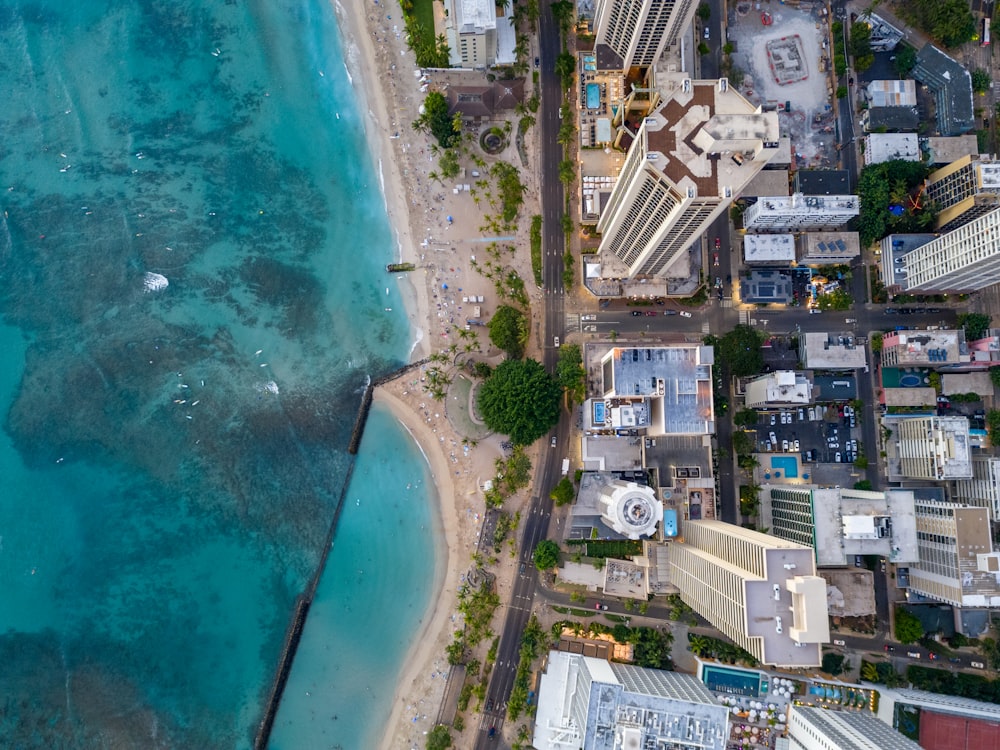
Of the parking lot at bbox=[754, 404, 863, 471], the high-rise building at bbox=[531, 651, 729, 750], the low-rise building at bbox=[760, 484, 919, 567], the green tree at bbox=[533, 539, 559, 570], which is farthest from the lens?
the parking lot at bbox=[754, 404, 863, 471]

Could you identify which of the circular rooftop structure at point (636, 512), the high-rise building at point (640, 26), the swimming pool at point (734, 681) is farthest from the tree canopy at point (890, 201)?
the swimming pool at point (734, 681)

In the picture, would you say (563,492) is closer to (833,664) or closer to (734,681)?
(734,681)

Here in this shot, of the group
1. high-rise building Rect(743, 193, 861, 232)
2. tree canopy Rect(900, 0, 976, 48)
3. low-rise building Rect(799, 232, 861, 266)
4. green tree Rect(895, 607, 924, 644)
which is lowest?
green tree Rect(895, 607, 924, 644)

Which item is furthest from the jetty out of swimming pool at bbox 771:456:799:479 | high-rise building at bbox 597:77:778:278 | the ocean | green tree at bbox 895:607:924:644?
green tree at bbox 895:607:924:644

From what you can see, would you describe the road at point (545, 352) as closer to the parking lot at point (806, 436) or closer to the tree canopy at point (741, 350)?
the tree canopy at point (741, 350)

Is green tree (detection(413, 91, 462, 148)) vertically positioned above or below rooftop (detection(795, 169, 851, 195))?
above

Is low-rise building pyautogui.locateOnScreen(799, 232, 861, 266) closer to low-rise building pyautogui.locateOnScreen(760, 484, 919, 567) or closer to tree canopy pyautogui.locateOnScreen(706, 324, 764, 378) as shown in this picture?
tree canopy pyautogui.locateOnScreen(706, 324, 764, 378)

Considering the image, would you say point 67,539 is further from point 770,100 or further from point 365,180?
point 770,100
